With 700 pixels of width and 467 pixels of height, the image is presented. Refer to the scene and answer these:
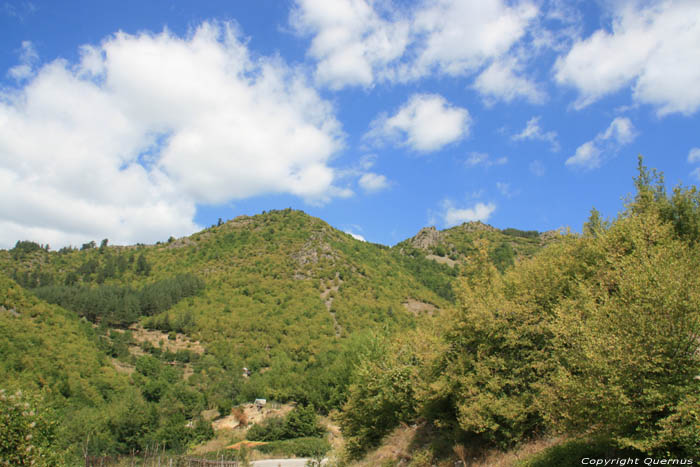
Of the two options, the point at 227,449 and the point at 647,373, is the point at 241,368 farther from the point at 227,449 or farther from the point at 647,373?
the point at 647,373

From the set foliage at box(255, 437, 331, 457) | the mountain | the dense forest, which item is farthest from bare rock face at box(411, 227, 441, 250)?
foliage at box(255, 437, 331, 457)

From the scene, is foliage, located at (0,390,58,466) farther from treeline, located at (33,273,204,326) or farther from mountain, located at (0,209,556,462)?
treeline, located at (33,273,204,326)

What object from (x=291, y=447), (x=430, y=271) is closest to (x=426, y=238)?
(x=430, y=271)

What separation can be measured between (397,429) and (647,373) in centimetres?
2126

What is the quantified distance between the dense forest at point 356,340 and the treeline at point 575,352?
71mm

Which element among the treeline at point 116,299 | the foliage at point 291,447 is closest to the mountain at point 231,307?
the treeline at point 116,299

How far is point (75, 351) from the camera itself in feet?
205

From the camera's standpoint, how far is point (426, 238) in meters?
161

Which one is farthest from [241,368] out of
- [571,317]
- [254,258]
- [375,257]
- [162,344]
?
[571,317]

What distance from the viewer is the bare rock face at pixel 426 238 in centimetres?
15750

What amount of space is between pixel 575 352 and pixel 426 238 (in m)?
152

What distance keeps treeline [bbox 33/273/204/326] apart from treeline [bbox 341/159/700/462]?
7627 cm

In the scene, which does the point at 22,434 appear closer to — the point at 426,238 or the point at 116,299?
the point at 116,299

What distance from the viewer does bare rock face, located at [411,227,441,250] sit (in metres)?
158
